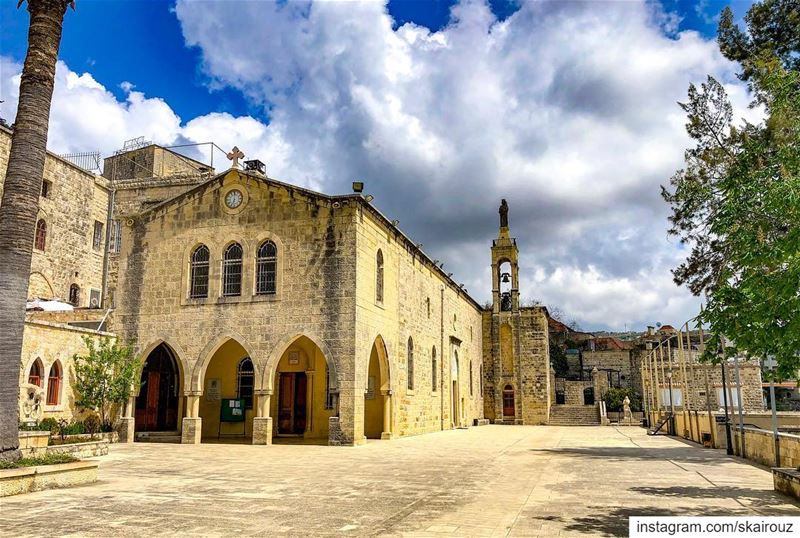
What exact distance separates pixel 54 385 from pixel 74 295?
41.9 feet

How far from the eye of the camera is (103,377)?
56.2ft

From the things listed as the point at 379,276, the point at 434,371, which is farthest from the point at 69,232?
the point at 434,371

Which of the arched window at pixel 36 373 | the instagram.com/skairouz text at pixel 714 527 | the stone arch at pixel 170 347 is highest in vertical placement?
the stone arch at pixel 170 347

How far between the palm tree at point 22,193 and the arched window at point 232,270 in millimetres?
8980

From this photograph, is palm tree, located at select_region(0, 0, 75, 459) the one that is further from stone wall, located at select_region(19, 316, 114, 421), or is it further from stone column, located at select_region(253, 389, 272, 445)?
stone column, located at select_region(253, 389, 272, 445)

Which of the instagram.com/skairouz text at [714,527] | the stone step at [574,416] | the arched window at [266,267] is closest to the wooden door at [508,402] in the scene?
the stone step at [574,416]

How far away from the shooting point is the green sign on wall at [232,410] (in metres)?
20.2

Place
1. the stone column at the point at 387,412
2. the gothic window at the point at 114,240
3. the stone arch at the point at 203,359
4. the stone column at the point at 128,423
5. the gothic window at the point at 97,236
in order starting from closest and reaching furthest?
the stone column at the point at 128,423 < the stone arch at the point at 203,359 < the stone column at the point at 387,412 < the gothic window at the point at 97,236 < the gothic window at the point at 114,240

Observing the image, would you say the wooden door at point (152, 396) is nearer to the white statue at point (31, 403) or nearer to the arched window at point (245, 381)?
the arched window at point (245, 381)

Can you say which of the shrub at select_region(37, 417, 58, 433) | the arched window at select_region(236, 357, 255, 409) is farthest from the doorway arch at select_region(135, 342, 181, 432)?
the shrub at select_region(37, 417, 58, 433)

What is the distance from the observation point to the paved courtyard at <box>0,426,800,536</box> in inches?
260

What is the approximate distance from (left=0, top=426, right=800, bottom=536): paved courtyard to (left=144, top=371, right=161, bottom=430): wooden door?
247 inches

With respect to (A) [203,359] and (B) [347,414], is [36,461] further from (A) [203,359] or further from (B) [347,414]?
(A) [203,359]

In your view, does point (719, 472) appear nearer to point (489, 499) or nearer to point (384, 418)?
point (489, 499)
